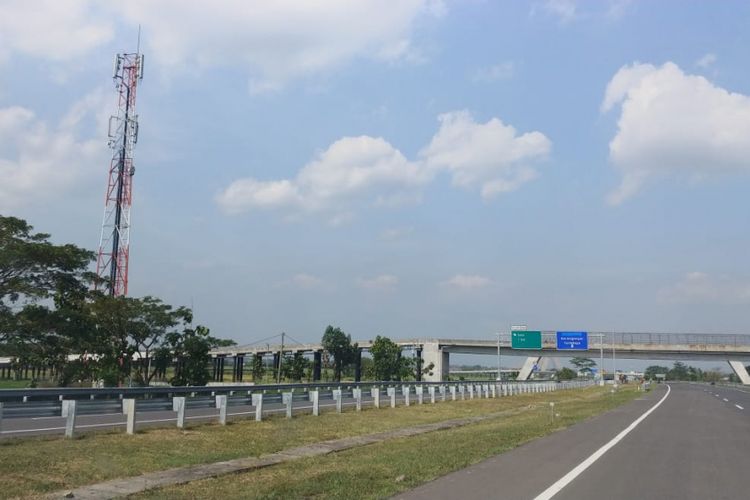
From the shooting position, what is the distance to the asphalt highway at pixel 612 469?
9602 millimetres

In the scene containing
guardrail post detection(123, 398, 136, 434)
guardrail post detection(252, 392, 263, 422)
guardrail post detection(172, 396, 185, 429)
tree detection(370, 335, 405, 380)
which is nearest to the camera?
guardrail post detection(123, 398, 136, 434)

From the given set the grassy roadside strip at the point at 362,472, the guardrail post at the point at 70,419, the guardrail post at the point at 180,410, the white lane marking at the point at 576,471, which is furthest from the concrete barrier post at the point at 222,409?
the white lane marking at the point at 576,471

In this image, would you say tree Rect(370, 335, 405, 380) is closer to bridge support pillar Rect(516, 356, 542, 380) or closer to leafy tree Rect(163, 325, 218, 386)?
bridge support pillar Rect(516, 356, 542, 380)

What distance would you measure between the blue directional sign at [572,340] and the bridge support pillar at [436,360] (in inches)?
1078

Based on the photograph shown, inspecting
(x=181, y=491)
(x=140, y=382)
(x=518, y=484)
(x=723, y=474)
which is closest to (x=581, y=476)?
(x=518, y=484)

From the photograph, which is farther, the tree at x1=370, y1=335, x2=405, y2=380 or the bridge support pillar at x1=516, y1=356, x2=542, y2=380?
the bridge support pillar at x1=516, y1=356, x2=542, y2=380

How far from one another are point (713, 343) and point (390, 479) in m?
81.0

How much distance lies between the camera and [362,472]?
11.2 m

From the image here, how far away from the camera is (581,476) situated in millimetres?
11109

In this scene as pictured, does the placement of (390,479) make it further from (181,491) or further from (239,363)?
(239,363)

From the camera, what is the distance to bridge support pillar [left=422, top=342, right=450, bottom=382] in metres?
99.0

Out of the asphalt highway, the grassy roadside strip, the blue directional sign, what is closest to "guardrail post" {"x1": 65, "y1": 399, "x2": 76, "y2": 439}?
the grassy roadside strip

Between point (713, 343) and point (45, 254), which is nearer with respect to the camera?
point (45, 254)

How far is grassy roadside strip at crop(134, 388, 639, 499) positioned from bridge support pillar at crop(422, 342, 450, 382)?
8275 centimetres
